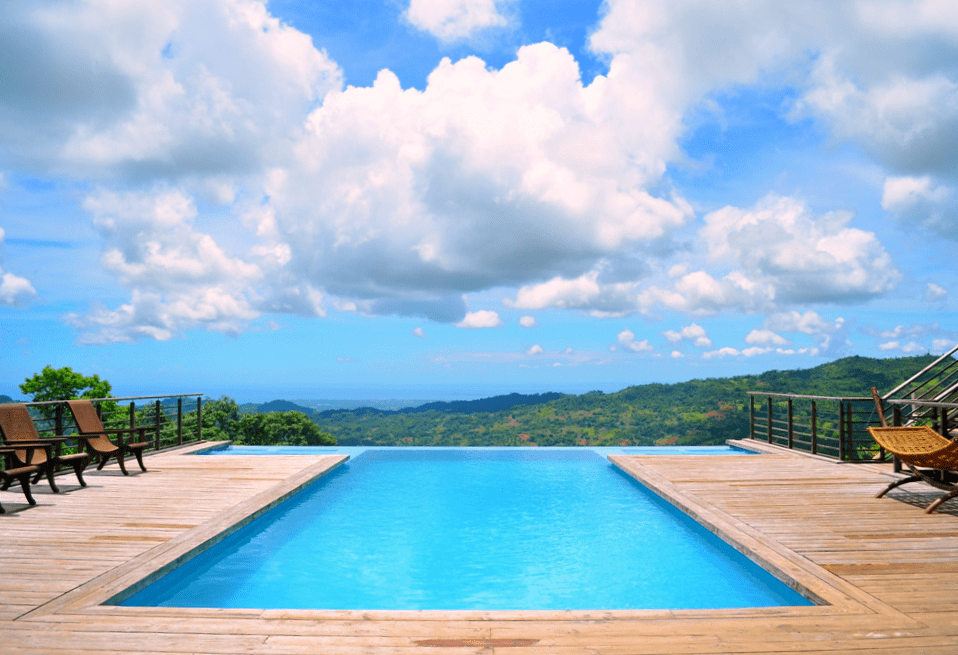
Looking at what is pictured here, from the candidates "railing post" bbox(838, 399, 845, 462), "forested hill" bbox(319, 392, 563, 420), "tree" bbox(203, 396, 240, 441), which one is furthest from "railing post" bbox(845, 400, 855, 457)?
"tree" bbox(203, 396, 240, 441)

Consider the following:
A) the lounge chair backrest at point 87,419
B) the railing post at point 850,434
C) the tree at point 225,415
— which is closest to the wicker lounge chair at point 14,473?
the lounge chair backrest at point 87,419

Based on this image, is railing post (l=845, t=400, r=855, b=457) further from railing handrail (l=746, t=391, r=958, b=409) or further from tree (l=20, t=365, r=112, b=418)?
tree (l=20, t=365, r=112, b=418)

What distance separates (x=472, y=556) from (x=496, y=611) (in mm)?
2242

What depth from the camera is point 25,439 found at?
5773mm

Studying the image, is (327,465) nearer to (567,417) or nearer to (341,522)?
(341,522)

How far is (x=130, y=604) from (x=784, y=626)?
3679 millimetres

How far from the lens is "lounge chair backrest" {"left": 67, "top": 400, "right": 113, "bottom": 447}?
6684 mm

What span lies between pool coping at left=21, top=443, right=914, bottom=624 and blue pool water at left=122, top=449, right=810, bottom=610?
12 cm

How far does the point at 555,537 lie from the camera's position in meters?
5.68

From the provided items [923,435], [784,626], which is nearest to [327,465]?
[784,626]

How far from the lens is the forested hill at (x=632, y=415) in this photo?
2350 centimetres

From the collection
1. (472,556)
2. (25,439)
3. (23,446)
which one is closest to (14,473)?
(23,446)

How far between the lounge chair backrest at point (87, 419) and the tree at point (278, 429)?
17.6 meters

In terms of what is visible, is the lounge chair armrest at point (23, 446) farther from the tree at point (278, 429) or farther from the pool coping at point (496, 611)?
the tree at point (278, 429)
